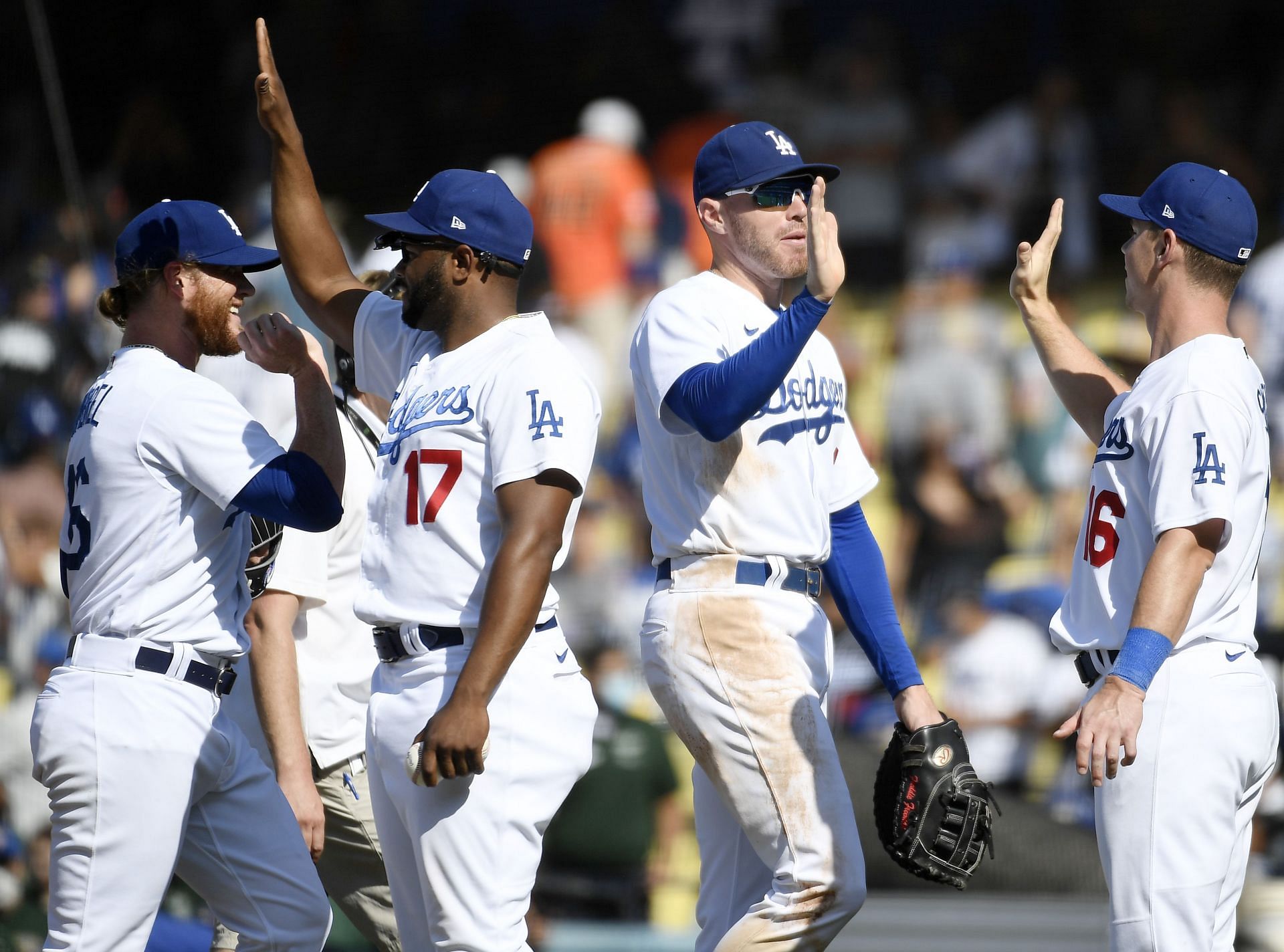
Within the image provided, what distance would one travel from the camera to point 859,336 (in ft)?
27.0

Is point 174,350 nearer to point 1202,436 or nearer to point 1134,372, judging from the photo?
point 1202,436

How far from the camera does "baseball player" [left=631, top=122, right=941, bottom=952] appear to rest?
2.70 meters

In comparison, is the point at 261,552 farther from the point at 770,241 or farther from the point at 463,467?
the point at 770,241

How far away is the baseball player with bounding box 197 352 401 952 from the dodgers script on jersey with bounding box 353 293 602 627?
2.35ft

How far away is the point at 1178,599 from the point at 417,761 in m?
1.27

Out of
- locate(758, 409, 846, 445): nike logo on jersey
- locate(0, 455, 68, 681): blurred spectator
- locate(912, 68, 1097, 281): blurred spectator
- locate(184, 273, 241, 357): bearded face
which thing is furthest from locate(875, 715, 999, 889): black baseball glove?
locate(912, 68, 1097, 281): blurred spectator

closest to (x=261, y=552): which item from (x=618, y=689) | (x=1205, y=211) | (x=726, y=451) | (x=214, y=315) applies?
(x=214, y=315)

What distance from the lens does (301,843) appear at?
2.88 meters

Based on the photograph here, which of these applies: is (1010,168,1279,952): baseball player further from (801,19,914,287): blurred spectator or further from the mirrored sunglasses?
(801,19,914,287): blurred spectator

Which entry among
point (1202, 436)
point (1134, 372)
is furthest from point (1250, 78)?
point (1202, 436)

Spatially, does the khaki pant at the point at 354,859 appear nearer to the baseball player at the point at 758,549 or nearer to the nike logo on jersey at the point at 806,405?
the baseball player at the point at 758,549

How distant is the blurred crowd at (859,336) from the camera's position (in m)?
5.82

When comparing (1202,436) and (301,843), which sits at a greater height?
(1202,436)

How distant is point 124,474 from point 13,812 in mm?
3639
